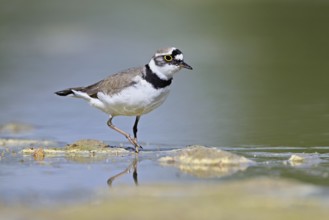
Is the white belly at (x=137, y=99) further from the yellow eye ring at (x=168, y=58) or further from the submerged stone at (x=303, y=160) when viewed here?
the submerged stone at (x=303, y=160)

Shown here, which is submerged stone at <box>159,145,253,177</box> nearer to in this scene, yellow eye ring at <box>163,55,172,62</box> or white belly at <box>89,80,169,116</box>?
white belly at <box>89,80,169,116</box>

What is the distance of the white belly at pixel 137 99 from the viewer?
9.76m

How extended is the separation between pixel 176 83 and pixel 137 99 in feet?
22.9

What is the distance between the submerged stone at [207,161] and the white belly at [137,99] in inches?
42.0

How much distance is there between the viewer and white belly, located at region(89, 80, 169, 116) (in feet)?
32.0

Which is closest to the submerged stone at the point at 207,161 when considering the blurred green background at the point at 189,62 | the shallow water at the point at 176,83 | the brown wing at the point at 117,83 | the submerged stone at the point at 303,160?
the shallow water at the point at 176,83

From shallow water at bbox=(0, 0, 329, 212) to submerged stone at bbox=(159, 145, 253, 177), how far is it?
0.17 meters

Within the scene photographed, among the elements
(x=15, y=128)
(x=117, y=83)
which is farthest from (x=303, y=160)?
(x=15, y=128)

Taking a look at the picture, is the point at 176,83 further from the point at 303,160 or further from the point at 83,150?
the point at 303,160

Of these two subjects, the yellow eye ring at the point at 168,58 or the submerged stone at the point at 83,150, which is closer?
the submerged stone at the point at 83,150

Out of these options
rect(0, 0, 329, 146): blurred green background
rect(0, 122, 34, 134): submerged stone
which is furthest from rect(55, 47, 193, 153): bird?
rect(0, 122, 34, 134): submerged stone

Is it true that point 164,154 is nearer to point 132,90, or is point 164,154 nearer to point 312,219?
point 132,90

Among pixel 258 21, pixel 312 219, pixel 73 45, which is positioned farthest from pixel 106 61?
pixel 312 219

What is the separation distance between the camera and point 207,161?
28.2ft
